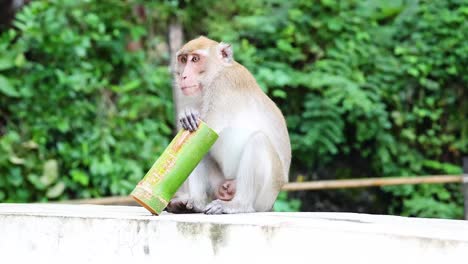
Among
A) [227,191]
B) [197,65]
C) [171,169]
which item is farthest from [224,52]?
[171,169]

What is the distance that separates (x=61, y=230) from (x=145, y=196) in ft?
1.38

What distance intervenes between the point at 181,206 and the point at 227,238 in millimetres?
801

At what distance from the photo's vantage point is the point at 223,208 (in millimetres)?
3789

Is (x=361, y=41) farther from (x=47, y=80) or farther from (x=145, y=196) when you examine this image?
(x=145, y=196)

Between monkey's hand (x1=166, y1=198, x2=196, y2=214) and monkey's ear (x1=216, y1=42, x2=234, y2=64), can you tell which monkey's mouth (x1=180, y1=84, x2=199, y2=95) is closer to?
monkey's ear (x1=216, y1=42, x2=234, y2=64)

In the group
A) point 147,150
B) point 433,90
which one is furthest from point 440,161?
point 147,150

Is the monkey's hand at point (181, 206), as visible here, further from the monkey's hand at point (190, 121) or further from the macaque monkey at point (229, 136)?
the monkey's hand at point (190, 121)

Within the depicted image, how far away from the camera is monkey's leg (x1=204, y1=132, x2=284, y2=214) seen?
12.6ft

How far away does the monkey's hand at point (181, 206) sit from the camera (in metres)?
3.89

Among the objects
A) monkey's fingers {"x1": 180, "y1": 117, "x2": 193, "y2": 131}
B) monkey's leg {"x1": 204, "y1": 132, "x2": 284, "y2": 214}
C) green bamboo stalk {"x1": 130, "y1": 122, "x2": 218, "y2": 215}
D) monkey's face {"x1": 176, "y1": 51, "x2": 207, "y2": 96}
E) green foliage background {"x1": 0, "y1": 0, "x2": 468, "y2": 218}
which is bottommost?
green foliage background {"x1": 0, "y1": 0, "x2": 468, "y2": 218}

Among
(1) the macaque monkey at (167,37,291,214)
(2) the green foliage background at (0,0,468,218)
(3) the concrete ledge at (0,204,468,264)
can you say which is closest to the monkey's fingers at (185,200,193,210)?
(1) the macaque monkey at (167,37,291,214)

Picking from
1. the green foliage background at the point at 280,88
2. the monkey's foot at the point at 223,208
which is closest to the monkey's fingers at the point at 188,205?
the monkey's foot at the point at 223,208

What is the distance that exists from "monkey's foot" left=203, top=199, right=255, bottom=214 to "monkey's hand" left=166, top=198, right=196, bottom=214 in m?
0.11

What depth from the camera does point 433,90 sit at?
359 inches
